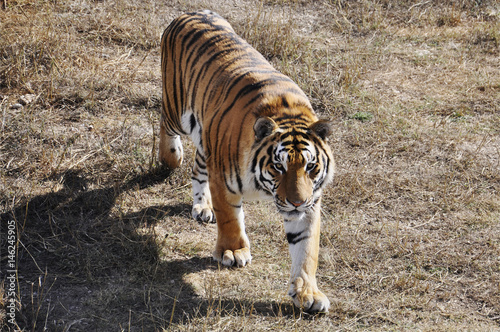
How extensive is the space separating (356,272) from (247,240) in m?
0.75

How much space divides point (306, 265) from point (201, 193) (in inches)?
51.1

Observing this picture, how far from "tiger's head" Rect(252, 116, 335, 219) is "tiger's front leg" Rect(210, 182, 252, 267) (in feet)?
1.17

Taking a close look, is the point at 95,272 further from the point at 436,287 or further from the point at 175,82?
the point at 436,287

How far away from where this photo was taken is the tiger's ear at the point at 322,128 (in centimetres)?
321

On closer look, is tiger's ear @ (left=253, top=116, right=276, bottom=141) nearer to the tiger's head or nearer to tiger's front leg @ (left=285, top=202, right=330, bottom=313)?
the tiger's head

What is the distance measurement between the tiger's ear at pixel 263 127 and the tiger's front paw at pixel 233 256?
91 centimetres

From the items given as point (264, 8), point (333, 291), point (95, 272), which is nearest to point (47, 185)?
point (95, 272)

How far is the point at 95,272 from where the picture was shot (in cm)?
379

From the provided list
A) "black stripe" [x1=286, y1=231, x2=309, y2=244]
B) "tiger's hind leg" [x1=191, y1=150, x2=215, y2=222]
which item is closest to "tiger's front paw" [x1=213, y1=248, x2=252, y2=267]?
"black stripe" [x1=286, y1=231, x2=309, y2=244]

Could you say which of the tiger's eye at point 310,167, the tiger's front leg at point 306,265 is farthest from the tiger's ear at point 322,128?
the tiger's front leg at point 306,265

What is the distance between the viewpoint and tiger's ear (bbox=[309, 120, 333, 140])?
126 inches

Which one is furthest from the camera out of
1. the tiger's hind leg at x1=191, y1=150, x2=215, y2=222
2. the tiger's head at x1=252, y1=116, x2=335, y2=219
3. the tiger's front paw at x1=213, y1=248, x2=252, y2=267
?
the tiger's hind leg at x1=191, y1=150, x2=215, y2=222

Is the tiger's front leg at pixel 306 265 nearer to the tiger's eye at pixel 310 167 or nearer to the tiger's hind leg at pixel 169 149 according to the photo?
the tiger's eye at pixel 310 167

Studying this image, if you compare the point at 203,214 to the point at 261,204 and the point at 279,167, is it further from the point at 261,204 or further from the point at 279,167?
the point at 279,167
